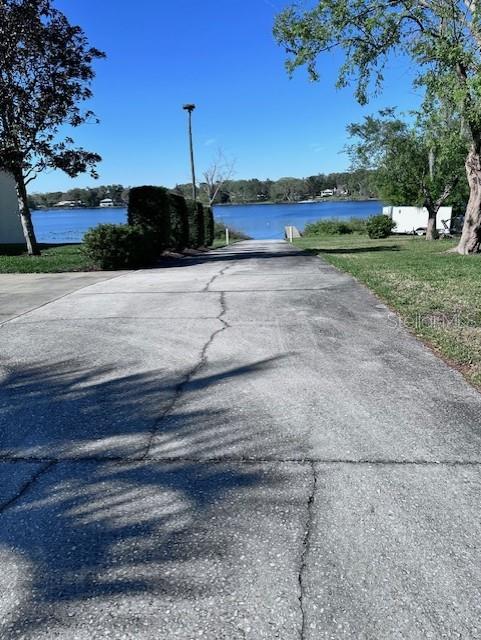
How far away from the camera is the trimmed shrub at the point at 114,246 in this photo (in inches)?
486

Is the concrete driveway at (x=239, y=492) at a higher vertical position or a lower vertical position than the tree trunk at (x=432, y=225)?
higher

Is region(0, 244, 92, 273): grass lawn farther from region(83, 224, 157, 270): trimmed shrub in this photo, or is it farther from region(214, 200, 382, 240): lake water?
region(214, 200, 382, 240): lake water

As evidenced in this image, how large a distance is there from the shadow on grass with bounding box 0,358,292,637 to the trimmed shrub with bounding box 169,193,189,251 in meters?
14.1

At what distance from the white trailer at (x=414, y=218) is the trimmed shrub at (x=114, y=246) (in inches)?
1056

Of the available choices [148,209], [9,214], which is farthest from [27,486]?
[9,214]

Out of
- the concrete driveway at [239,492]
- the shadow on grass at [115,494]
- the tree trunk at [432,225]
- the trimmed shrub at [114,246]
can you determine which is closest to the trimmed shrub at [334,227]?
the tree trunk at [432,225]

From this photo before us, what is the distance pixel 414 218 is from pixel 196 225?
→ 21.4m

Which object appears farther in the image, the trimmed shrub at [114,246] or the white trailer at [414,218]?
the white trailer at [414,218]

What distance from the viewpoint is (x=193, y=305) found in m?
7.63

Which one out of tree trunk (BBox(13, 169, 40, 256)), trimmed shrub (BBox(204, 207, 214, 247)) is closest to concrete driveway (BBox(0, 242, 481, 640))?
tree trunk (BBox(13, 169, 40, 256))

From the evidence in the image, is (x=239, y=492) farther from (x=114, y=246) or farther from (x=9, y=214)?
(x=9, y=214)

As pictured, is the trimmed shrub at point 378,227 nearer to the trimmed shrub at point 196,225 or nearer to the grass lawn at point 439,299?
the trimmed shrub at point 196,225

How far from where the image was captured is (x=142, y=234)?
13.2m

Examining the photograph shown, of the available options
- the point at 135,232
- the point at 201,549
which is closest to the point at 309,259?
the point at 135,232
